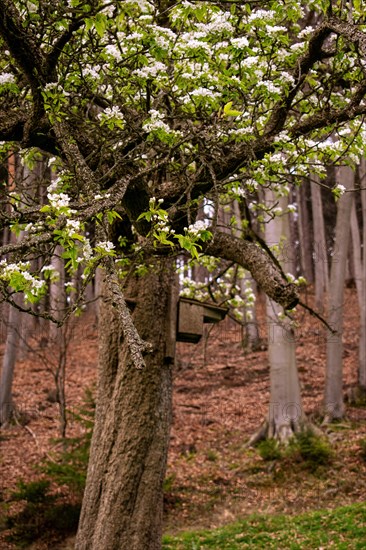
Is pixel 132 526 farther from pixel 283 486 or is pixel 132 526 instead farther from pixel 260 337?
pixel 260 337

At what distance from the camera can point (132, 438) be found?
18.6ft

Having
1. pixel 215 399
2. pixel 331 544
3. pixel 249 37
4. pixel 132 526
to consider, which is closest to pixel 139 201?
pixel 249 37

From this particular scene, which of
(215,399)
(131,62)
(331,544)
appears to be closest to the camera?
(131,62)

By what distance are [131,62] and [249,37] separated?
3.81ft

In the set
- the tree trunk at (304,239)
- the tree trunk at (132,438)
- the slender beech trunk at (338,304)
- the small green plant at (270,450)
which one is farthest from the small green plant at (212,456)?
the tree trunk at (304,239)

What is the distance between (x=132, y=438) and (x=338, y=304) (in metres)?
9.10

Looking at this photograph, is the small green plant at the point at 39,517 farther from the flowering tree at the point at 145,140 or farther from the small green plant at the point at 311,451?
the small green plant at the point at 311,451

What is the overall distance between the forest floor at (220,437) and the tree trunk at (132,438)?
350 cm

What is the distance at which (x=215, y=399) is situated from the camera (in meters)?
15.8

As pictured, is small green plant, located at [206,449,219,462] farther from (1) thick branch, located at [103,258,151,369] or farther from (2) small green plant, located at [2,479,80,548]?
(1) thick branch, located at [103,258,151,369]

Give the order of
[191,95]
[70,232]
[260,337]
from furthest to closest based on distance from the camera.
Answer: [260,337]
[191,95]
[70,232]

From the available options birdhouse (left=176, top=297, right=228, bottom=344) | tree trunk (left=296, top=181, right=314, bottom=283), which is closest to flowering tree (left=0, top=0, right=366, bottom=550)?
birdhouse (left=176, top=297, right=228, bottom=344)

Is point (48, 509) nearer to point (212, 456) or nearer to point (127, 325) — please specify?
point (212, 456)

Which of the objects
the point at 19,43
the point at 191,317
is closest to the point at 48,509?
the point at 191,317
